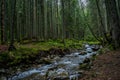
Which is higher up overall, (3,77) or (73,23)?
(73,23)

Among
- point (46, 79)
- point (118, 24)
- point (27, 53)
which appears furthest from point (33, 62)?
point (118, 24)

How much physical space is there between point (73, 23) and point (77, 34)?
5174mm

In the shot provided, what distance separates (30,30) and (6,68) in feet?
52.0

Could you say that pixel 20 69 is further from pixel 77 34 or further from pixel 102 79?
pixel 77 34

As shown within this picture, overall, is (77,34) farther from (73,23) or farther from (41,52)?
(41,52)

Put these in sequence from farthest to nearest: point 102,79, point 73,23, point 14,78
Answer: point 73,23
point 14,78
point 102,79

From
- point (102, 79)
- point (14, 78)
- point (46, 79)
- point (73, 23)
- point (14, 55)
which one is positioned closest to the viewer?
point (102, 79)

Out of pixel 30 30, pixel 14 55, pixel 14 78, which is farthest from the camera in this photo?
pixel 30 30

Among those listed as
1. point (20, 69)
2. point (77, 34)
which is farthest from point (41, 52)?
point (77, 34)

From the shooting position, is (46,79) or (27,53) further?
(27,53)

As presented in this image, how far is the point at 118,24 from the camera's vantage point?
1141 centimetres

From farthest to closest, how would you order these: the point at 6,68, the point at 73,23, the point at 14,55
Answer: the point at 73,23 → the point at 14,55 → the point at 6,68

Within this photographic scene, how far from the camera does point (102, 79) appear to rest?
6.23 meters

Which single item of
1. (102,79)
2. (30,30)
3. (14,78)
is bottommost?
(14,78)
